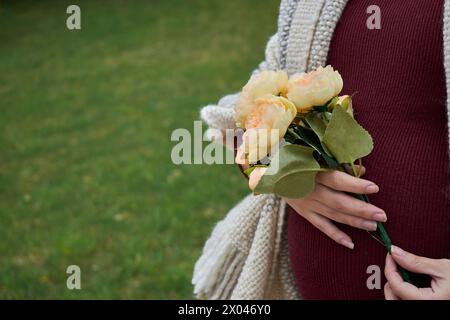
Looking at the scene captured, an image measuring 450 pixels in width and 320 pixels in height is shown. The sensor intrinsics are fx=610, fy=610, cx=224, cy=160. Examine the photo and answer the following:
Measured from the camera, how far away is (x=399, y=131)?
4.74 feet

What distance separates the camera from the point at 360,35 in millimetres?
1524

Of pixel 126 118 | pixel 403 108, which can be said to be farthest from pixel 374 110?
pixel 126 118

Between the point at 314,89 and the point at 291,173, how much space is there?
0.17m

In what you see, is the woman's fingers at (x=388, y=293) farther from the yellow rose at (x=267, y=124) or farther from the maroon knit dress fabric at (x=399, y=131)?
the yellow rose at (x=267, y=124)

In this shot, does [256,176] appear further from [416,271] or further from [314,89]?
[416,271]

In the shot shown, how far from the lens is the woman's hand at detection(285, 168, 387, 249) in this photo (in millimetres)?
1316

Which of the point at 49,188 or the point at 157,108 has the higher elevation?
the point at 157,108

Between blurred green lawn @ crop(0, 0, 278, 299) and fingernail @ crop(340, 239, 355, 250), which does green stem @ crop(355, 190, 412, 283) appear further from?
blurred green lawn @ crop(0, 0, 278, 299)

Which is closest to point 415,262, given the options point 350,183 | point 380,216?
point 380,216

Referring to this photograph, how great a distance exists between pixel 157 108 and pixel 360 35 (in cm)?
411

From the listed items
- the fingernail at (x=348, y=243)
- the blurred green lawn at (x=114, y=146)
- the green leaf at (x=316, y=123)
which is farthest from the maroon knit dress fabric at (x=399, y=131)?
the blurred green lawn at (x=114, y=146)

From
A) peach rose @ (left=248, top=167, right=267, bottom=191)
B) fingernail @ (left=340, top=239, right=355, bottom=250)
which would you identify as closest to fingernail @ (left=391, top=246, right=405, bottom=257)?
fingernail @ (left=340, top=239, right=355, bottom=250)

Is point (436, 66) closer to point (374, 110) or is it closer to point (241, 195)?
point (374, 110)

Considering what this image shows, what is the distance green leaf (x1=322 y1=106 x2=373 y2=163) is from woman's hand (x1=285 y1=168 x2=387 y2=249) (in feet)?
0.24
